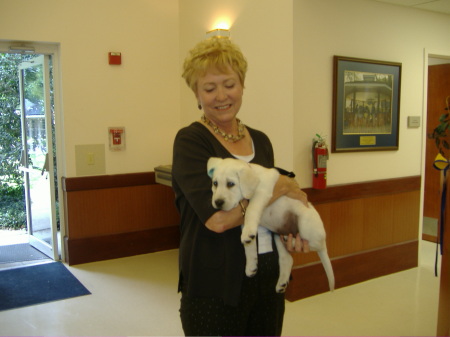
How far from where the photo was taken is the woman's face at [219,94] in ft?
4.44

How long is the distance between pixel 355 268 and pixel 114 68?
300 centimetres

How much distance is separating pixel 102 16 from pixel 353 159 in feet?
9.14

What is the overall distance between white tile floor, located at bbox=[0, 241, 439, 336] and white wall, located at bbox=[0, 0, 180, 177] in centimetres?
135

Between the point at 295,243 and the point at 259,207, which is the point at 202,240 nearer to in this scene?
the point at 259,207

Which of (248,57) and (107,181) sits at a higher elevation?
Answer: (248,57)

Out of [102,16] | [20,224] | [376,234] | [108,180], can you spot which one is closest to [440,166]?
[376,234]

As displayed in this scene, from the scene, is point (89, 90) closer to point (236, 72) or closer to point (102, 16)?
point (102, 16)

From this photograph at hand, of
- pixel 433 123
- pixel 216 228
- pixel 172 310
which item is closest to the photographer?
Result: pixel 216 228

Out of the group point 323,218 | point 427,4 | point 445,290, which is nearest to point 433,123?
point 427,4

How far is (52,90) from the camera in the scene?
4070 millimetres

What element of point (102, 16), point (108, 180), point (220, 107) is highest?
point (102, 16)

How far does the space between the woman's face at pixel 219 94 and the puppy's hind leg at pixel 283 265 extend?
46 cm

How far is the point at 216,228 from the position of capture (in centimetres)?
123

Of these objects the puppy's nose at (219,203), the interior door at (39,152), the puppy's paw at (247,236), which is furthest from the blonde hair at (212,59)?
the interior door at (39,152)
